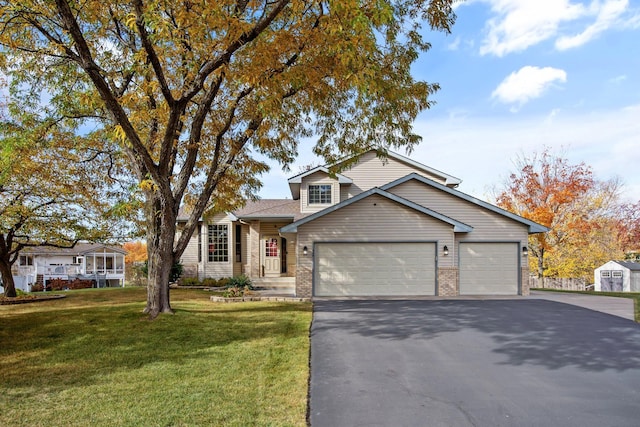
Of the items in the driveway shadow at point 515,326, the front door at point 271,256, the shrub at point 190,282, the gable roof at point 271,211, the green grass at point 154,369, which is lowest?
the shrub at point 190,282

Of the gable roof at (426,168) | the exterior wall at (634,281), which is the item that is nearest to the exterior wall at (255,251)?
the gable roof at (426,168)

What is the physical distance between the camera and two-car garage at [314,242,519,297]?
16203 millimetres

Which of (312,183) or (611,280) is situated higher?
(312,183)

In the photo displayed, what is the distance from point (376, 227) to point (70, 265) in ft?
90.0

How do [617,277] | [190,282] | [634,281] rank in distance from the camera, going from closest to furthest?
[190,282] → [634,281] → [617,277]

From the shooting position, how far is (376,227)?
53.7 feet

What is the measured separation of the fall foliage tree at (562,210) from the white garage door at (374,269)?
11622mm

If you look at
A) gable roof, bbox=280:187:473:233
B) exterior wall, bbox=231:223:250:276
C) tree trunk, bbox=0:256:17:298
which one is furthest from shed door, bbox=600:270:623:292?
tree trunk, bbox=0:256:17:298

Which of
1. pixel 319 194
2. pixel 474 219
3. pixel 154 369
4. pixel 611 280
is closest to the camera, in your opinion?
pixel 154 369

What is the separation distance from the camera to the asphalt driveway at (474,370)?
4.75 m

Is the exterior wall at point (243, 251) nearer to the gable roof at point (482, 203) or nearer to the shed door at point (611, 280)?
the gable roof at point (482, 203)

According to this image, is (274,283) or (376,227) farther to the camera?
(274,283)

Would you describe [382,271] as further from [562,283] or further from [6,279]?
[562,283]

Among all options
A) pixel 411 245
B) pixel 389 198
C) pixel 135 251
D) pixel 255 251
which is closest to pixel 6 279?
pixel 255 251
